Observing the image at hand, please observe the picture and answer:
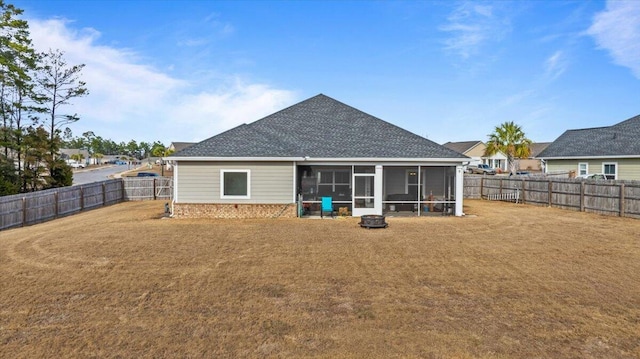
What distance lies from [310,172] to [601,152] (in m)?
23.8

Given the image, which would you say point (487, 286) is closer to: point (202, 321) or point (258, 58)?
point (202, 321)

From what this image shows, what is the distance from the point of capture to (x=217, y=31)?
64.1 ft

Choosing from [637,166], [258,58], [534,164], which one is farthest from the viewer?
[534,164]

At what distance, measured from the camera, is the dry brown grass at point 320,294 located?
5738mm

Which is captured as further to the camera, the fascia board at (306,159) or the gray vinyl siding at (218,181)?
the gray vinyl siding at (218,181)

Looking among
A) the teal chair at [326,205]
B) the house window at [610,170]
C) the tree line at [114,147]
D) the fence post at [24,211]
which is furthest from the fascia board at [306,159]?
the tree line at [114,147]

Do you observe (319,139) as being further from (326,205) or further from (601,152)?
(601,152)

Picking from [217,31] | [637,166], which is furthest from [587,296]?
[637,166]

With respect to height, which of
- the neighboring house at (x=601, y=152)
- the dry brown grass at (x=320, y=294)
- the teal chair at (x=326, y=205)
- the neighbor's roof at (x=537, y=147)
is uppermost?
the neighbor's roof at (x=537, y=147)

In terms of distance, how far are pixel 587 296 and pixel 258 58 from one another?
65.6 ft

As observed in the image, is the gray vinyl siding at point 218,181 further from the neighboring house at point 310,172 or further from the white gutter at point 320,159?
the white gutter at point 320,159

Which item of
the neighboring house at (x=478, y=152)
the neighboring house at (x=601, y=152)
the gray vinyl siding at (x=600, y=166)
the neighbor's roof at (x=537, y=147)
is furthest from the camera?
the neighbor's roof at (x=537, y=147)

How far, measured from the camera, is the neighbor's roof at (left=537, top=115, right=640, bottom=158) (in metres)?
28.1

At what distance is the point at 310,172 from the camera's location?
20.8m
